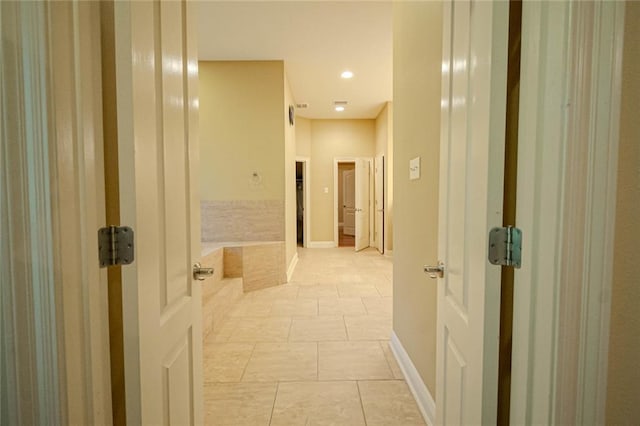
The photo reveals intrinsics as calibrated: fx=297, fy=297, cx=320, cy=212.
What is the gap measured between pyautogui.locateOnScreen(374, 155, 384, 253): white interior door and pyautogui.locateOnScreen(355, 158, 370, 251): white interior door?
22 centimetres

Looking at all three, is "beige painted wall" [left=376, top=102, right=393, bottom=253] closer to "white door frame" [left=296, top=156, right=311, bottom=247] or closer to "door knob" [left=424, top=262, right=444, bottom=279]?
"white door frame" [left=296, top=156, right=311, bottom=247]

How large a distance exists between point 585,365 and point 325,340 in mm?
2092

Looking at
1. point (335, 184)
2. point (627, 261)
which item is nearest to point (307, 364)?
point (627, 261)

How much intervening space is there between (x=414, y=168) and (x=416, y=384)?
128 cm

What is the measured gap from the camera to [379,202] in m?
6.80

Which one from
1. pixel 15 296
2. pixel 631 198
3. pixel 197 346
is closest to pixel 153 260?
pixel 15 296

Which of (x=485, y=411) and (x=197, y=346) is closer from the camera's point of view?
(x=485, y=411)

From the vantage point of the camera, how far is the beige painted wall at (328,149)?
7.38 metres

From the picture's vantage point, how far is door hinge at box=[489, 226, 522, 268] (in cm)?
73

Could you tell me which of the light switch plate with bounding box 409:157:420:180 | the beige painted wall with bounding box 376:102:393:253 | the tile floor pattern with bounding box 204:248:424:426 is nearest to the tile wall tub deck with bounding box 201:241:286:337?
the tile floor pattern with bounding box 204:248:424:426

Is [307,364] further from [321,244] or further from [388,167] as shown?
[321,244]

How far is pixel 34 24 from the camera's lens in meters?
0.63

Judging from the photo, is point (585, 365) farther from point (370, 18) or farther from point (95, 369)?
point (370, 18)

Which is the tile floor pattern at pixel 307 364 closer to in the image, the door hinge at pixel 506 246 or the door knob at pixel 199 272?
the door knob at pixel 199 272
